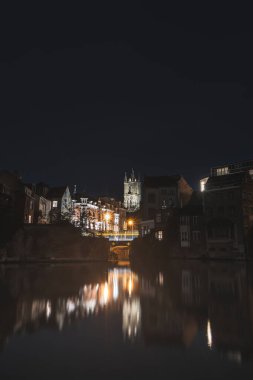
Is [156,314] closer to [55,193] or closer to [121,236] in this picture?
[121,236]

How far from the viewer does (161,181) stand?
3688 inches

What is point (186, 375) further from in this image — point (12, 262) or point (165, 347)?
point (12, 262)

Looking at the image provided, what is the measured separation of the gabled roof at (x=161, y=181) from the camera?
3632 inches

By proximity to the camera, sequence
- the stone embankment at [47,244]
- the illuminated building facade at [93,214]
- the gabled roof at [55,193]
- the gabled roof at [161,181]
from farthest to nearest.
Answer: the illuminated building facade at [93,214]
the gabled roof at [55,193]
the gabled roof at [161,181]
the stone embankment at [47,244]

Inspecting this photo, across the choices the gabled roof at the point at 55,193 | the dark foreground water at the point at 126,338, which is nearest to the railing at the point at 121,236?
the gabled roof at the point at 55,193

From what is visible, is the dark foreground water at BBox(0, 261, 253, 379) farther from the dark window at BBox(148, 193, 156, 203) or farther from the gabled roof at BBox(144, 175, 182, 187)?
the gabled roof at BBox(144, 175, 182, 187)

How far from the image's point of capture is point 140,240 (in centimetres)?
7756

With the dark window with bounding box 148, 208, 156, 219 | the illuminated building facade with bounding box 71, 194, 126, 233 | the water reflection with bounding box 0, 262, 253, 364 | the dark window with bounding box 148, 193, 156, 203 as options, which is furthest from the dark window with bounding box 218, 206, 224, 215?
the water reflection with bounding box 0, 262, 253, 364

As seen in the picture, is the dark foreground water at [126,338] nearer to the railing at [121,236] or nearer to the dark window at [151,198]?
the railing at [121,236]

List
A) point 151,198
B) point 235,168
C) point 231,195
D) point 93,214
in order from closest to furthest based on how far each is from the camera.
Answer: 1. point 231,195
2. point 235,168
3. point 151,198
4. point 93,214

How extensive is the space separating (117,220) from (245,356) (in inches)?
5582

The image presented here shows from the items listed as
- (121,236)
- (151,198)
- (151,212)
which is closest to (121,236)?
(121,236)

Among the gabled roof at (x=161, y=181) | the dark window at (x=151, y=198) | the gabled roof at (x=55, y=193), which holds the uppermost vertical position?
the gabled roof at (x=161, y=181)

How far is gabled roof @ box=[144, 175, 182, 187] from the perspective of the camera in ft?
303
